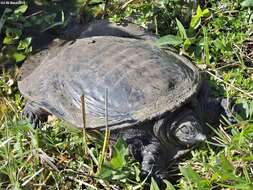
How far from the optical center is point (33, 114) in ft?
8.73

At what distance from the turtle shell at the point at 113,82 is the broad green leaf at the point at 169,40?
0.20 feet

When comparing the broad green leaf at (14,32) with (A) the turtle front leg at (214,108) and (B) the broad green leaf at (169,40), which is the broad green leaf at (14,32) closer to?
(B) the broad green leaf at (169,40)

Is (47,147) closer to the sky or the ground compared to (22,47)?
closer to the ground

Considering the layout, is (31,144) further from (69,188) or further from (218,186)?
(218,186)

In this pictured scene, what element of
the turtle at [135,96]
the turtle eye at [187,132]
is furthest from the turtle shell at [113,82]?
the turtle eye at [187,132]

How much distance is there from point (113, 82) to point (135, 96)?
12cm

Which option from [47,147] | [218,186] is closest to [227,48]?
Result: [218,186]

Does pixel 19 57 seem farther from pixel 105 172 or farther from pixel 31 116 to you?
pixel 105 172

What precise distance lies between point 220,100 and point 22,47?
1018 mm

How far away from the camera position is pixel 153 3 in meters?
3.10

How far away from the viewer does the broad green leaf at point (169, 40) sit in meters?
2.65

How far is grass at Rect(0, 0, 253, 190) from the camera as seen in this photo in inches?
88.3

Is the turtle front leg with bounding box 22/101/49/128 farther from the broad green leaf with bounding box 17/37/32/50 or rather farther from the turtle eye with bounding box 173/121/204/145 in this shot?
the turtle eye with bounding box 173/121/204/145

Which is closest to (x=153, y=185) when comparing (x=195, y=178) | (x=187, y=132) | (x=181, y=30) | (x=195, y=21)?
(x=195, y=178)
